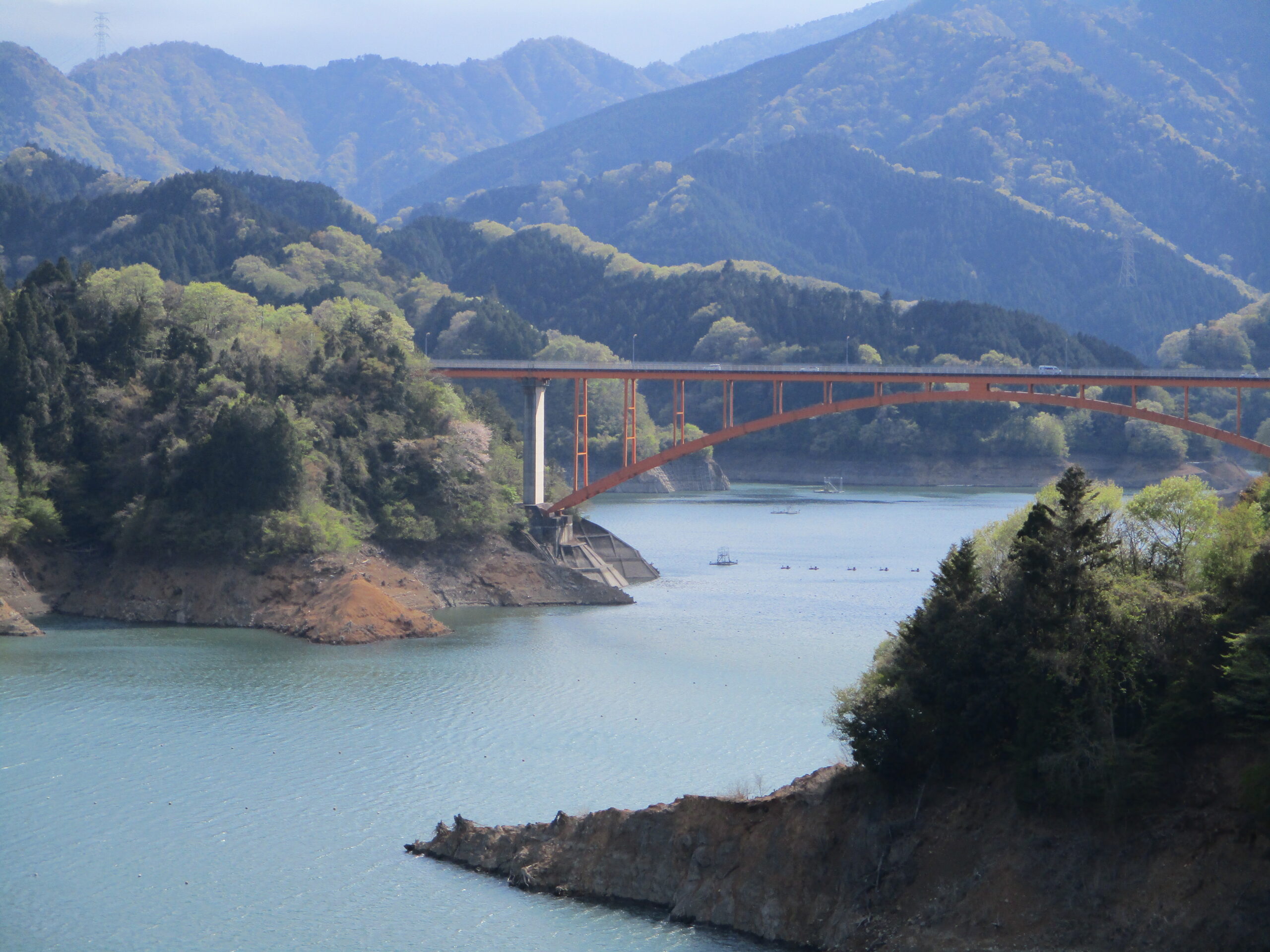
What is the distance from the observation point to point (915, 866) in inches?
873

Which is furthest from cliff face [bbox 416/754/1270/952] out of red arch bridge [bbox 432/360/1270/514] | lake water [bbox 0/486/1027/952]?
red arch bridge [bbox 432/360/1270/514]

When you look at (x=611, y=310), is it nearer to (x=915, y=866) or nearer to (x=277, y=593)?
(x=277, y=593)

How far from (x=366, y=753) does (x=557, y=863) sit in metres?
9.72

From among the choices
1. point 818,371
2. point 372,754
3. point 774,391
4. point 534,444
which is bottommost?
point 372,754

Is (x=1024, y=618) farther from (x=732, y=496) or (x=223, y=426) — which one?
(x=732, y=496)

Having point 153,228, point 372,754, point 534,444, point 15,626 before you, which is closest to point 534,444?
point 534,444

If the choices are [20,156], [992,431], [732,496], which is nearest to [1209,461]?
[992,431]

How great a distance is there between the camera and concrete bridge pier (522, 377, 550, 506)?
60.9 metres

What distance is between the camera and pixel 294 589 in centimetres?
4994

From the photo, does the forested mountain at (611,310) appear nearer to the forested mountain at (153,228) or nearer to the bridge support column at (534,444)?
the forested mountain at (153,228)

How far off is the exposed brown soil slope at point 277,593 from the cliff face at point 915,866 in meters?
22.7

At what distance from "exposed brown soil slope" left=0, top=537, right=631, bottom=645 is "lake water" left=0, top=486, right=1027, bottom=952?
96 cm

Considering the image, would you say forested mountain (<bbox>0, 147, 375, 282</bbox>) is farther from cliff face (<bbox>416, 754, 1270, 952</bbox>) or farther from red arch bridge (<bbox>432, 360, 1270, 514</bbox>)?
cliff face (<bbox>416, 754, 1270, 952</bbox>)

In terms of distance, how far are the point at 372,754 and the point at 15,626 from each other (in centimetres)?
1872
